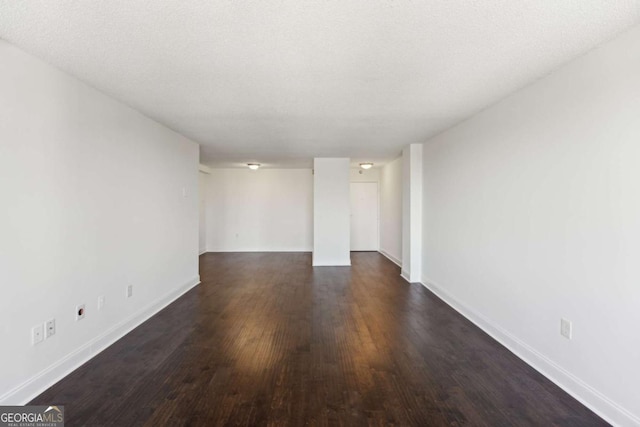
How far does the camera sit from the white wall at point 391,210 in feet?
21.0

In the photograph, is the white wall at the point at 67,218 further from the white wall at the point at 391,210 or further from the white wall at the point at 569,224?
the white wall at the point at 391,210

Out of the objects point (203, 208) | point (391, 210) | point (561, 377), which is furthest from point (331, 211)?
point (561, 377)

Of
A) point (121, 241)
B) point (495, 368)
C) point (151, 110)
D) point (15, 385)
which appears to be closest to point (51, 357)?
point (15, 385)

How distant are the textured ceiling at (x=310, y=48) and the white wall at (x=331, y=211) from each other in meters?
3.06

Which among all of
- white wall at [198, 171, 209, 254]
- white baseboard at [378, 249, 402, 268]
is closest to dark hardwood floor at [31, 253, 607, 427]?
white baseboard at [378, 249, 402, 268]

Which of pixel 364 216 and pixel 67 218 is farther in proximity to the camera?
pixel 364 216

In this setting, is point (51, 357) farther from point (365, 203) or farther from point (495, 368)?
point (365, 203)

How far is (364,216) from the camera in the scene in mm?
8406

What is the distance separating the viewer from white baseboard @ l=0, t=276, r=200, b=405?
1.92m

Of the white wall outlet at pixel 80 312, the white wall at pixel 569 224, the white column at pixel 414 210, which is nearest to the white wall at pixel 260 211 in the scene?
the white column at pixel 414 210

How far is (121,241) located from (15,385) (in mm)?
1328

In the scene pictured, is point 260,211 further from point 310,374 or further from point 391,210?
point 310,374

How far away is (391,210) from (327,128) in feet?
12.3

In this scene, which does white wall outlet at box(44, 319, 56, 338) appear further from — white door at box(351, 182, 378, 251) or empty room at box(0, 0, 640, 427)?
white door at box(351, 182, 378, 251)
